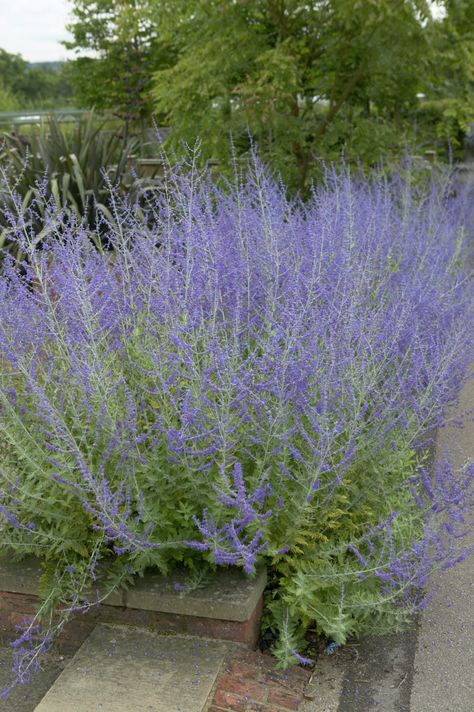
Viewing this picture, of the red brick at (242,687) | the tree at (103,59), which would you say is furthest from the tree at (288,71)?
the tree at (103,59)

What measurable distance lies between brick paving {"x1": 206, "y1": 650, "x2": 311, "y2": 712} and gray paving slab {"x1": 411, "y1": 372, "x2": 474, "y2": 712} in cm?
41

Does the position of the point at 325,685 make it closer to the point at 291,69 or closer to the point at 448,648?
the point at 448,648

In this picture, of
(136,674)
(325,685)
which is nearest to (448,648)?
(325,685)

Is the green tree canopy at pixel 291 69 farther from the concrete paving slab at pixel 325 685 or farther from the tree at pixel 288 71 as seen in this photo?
the concrete paving slab at pixel 325 685

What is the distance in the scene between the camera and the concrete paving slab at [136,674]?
237cm

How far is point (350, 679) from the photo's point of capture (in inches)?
106

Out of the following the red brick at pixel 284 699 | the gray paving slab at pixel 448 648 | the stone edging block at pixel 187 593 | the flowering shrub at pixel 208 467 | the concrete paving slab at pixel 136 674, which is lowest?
the gray paving slab at pixel 448 648

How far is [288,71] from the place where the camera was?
309 inches

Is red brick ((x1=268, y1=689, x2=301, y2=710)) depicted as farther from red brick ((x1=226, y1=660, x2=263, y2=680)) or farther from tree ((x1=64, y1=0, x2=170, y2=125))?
tree ((x1=64, y1=0, x2=170, y2=125))

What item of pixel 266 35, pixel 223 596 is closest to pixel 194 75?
pixel 266 35

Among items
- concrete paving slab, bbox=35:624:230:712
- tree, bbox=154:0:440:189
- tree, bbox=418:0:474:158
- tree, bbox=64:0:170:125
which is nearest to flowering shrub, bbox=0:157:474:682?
concrete paving slab, bbox=35:624:230:712

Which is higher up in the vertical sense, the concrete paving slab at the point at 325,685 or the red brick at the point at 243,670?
the red brick at the point at 243,670

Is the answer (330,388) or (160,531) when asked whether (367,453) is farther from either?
(160,531)

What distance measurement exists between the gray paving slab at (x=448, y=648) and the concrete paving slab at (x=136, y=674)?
2.36 feet
